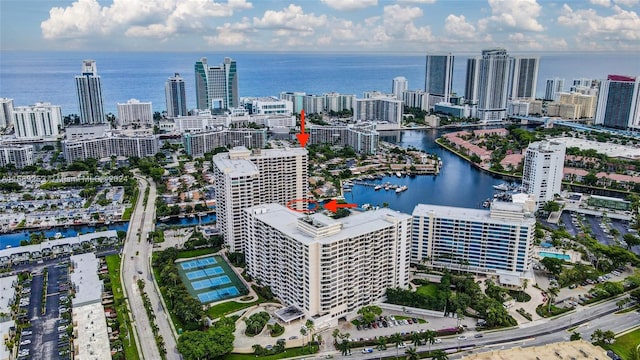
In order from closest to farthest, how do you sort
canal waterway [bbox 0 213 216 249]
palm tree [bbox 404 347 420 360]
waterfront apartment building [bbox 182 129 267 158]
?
palm tree [bbox 404 347 420 360]
canal waterway [bbox 0 213 216 249]
waterfront apartment building [bbox 182 129 267 158]

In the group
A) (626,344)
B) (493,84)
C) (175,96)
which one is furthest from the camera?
(493,84)

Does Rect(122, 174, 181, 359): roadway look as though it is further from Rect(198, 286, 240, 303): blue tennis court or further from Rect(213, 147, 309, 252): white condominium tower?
Rect(213, 147, 309, 252): white condominium tower

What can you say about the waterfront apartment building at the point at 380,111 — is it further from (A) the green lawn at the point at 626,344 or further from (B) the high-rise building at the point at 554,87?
(A) the green lawn at the point at 626,344

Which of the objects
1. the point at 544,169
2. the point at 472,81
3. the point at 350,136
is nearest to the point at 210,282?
the point at 544,169

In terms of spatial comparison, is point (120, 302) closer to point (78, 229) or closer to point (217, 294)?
point (217, 294)

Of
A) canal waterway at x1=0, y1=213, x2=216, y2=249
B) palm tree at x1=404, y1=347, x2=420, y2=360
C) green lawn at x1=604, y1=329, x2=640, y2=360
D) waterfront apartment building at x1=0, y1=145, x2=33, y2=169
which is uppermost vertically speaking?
waterfront apartment building at x1=0, y1=145, x2=33, y2=169

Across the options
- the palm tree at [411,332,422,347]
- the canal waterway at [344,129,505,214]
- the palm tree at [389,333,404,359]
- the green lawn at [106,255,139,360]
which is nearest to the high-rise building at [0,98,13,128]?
the green lawn at [106,255,139,360]
